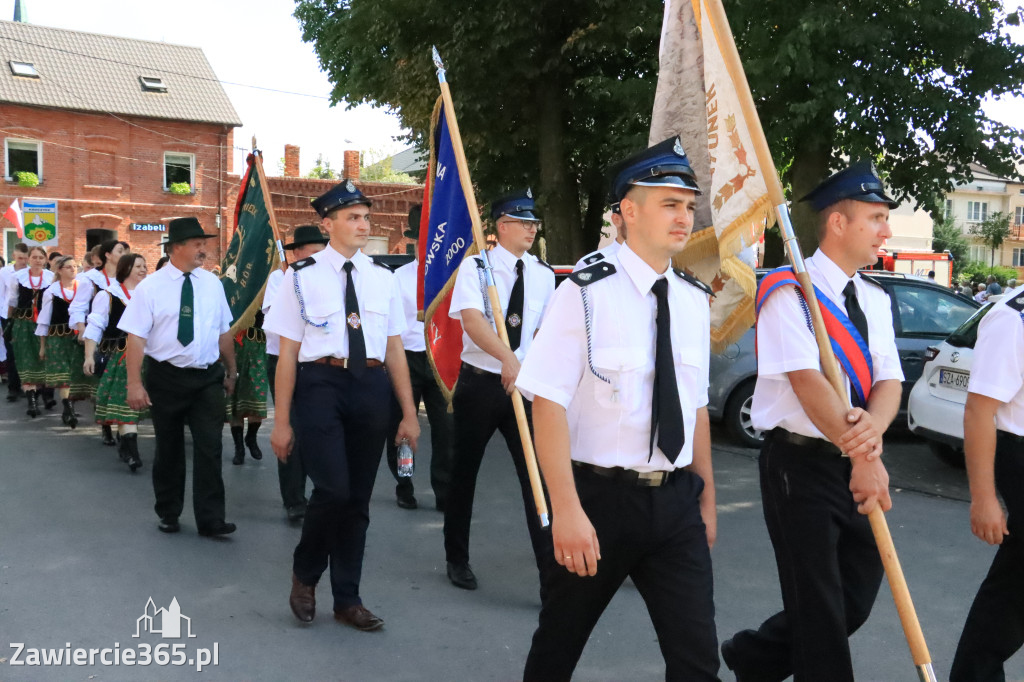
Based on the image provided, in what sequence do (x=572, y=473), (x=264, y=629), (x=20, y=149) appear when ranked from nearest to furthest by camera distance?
1. (x=572, y=473)
2. (x=264, y=629)
3. (x=20, y=149)

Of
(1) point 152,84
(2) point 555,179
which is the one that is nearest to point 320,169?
(1) point 152,84

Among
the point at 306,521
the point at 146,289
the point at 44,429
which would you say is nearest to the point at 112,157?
the point at 44,429

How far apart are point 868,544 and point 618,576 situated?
3.22 ft

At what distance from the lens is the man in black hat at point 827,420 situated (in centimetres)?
341

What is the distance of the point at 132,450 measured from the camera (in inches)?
362

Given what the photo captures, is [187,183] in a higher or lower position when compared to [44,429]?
higher

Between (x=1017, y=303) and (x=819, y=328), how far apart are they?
0.96 m

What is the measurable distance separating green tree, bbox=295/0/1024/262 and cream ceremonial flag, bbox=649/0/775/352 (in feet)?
28.8

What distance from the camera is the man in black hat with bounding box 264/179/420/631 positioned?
505 cm

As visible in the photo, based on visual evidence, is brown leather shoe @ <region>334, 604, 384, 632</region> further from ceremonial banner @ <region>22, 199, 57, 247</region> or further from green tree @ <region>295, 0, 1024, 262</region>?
ceremonial banner @ <region>22, 199, 57, 247</region>

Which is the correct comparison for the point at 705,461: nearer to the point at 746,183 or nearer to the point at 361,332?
the point at 746,183

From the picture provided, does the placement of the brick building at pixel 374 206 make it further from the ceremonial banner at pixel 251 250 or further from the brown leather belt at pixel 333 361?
the brown leather belt at pixel 333 361

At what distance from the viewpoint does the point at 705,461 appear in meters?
3.38

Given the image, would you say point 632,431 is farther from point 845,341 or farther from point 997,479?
point 997,479
